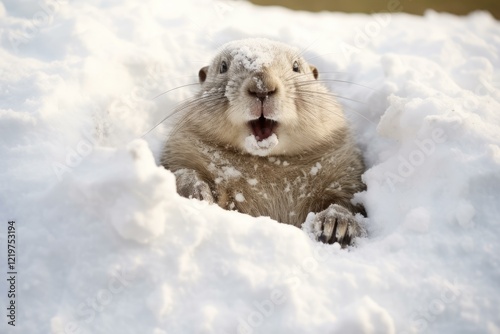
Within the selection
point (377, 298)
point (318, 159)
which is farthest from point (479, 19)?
point (377, 298)

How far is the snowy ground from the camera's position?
2.76 m

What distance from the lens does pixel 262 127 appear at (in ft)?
14.0

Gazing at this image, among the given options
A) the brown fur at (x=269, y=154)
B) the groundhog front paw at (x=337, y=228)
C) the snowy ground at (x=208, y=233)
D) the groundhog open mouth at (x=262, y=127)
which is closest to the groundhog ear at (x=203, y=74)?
the brown fur at (x=269, y=154)

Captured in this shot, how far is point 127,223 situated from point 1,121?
67.8 inches

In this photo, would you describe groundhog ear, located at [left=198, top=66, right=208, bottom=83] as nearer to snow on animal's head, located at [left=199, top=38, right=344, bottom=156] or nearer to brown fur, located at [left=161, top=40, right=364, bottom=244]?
snow on animal's head, located at [left=199, top=38, right=344, bottom=156]

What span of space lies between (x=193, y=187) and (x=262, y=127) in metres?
0.81

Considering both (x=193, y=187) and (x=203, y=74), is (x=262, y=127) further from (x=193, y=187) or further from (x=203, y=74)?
(x=203, y=74)

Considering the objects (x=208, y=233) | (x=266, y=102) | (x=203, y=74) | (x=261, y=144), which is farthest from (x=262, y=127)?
(x=203, y=74)

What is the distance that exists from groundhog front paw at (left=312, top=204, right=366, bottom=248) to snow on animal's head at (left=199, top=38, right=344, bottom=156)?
784 mm

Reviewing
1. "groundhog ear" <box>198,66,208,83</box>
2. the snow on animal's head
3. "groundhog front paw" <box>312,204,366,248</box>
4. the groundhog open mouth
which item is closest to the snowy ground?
"groundhog front paw" <box>312,204,366,248</box>

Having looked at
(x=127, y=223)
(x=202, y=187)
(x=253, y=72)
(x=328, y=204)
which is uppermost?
(x=253, y=72)

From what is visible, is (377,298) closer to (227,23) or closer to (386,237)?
(386,237)

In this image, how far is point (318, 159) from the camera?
4852mm

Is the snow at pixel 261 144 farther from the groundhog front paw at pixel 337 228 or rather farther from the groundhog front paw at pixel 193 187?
the groundhog front paw at pixel 337 228
